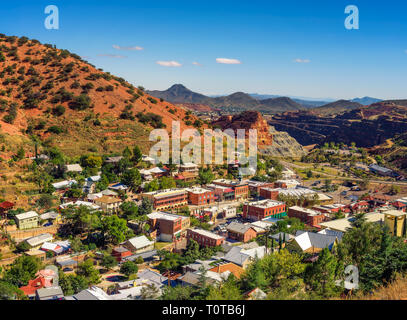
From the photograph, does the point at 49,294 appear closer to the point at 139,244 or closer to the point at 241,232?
the point at 139,244

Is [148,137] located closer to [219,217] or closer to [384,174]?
[219,217]

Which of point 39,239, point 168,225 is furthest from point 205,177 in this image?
point 39,239

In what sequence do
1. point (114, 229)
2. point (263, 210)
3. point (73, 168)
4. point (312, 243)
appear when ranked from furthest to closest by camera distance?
1. point (73, 168)
2. point (263, 210)
3. point (114, 229)
4. point (312, 243)

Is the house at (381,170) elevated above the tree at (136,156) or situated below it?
below

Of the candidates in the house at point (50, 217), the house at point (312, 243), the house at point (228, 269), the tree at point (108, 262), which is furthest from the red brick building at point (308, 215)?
the house at point (50, 217)

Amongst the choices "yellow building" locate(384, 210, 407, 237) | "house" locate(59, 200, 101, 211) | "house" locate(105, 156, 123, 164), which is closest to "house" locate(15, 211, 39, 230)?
"house" locate(59, 200, 101, 211)

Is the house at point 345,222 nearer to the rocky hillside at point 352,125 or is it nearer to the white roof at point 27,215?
the white roof at point 27,215

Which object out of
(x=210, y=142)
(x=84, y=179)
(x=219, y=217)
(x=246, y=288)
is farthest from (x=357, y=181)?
(x=246, y=288)
